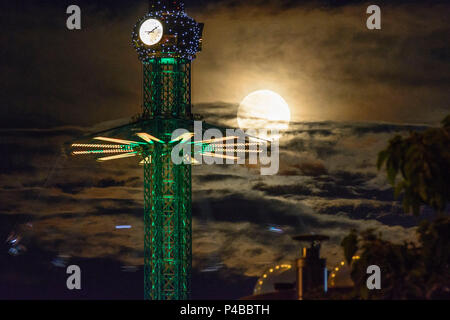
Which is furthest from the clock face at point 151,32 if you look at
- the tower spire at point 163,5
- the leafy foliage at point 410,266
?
the leafy foliage at point 410,266

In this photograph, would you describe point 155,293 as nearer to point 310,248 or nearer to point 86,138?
point 86,138

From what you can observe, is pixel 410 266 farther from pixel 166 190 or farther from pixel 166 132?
pixel 166 190

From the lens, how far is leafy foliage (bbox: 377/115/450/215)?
250ft

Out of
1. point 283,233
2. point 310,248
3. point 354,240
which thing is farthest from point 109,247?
point 354,240

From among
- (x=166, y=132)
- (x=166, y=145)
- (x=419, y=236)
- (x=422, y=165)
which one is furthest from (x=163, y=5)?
(x=422, y=165)

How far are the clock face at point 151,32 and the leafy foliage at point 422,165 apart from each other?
60917 mm

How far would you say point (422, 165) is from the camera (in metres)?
76.2

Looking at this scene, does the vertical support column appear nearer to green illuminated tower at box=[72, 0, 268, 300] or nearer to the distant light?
green illuminated tower at box=[72, 0, 268, 300]

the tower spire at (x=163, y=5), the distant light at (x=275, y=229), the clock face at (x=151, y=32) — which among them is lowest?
the distant light at (x=275, y=229)

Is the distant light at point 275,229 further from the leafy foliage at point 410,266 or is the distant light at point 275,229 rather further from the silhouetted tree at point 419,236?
the leafy foliage at point 410,266

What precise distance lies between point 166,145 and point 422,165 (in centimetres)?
6100

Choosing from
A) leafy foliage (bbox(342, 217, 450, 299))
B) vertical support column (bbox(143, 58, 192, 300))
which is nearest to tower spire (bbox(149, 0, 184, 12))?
vertical support column (bbox(143, 58, 192, 300))

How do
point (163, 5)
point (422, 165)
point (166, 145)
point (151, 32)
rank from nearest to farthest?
→ point (422, 165) → point (166, 145) → point (151, 32) → point (163, 5)

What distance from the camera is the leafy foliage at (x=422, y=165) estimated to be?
7631 cm
